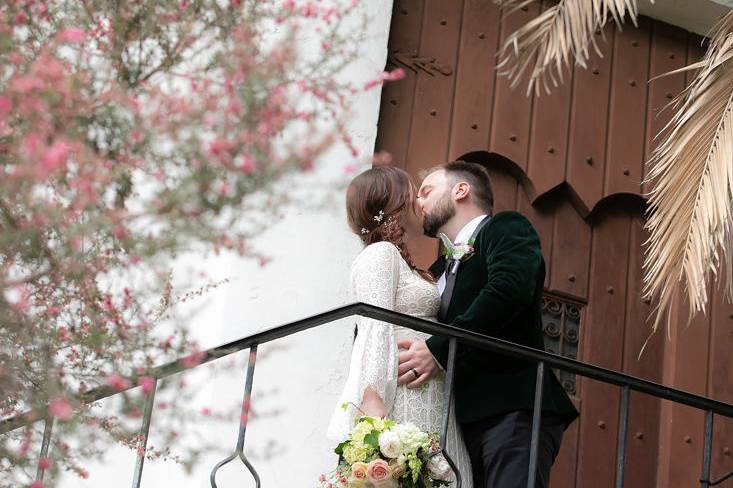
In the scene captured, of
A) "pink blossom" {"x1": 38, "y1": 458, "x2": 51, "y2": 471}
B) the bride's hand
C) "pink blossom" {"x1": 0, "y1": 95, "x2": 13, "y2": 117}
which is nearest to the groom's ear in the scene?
the bride's hand

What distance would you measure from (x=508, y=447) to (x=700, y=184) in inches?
55.0

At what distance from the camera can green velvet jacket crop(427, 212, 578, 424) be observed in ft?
16.6

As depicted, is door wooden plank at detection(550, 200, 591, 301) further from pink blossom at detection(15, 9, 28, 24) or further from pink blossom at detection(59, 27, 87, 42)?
pink blossom at detection(15, 9, 28, 24)

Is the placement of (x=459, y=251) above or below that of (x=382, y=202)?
below

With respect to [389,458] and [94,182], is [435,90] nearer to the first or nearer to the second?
[389,458]

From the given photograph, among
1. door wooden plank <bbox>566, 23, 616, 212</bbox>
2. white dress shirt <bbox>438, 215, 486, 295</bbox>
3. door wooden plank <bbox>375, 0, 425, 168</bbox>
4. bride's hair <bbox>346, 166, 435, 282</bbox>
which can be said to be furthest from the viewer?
door wooden plank <bbox>566, 23, 616, 212</bbox>

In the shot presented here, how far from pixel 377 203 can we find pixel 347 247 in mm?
1108

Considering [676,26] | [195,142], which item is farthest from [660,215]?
[195,142]

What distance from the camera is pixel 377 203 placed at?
17.2 feet

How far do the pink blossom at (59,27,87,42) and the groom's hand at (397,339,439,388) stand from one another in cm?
167

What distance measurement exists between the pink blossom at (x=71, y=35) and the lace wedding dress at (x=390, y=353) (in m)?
1.45

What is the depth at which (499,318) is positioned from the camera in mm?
5121

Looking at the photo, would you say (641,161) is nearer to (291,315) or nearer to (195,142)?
(291,315)

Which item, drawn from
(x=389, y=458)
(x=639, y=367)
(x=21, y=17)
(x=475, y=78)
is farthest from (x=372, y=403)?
(x=475, y=78)
